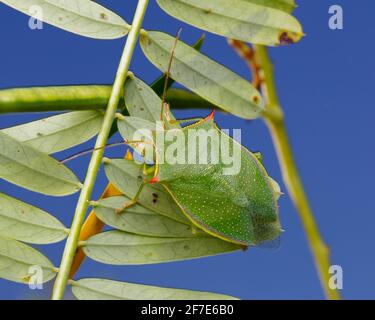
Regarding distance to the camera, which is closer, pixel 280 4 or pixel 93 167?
pixel 93 167

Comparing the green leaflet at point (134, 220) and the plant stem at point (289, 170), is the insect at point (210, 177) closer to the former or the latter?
the green leaflet at point (134, 220)

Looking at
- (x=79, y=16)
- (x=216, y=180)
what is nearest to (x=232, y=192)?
(x=216, y=180)

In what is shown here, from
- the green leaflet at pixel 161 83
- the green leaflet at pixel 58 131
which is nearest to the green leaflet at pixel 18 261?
the green leaflet at pixel 58 131

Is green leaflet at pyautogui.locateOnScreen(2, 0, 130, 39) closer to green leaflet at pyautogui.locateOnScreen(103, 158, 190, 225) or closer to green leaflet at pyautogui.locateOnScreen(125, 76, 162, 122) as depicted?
green leaflet at pyautogui.locateOnScreen(125, 76, 162, 122)

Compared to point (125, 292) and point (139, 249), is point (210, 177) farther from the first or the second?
point (125, 292)

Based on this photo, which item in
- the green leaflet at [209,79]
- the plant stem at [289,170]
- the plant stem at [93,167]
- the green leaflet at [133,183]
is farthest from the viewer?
the plant stem at [289,170]
